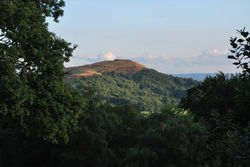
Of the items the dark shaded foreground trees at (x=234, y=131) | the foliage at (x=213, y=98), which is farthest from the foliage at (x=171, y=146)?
the dark shaded foreground trees at (x=234, y=131)

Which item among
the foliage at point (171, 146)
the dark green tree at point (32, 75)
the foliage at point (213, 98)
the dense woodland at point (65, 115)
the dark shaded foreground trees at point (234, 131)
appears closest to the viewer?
the dark shaded foreground trees at point (234, 131)

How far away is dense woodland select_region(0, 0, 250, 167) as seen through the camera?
292 inches

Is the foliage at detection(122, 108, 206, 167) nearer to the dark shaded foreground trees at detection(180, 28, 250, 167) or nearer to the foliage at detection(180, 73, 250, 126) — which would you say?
the foliage at detection(180, 73, 250, 126)

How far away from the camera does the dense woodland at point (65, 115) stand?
7418 mm

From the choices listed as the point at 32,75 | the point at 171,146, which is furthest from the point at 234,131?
the point at 171,146

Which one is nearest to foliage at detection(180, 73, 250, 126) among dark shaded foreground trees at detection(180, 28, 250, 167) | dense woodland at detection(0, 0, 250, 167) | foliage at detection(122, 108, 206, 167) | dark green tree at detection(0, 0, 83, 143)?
dense woodland at detection(0, 0, 250, 167)

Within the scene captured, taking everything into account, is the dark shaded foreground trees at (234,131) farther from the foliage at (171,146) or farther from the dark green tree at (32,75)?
the foliage at (171,146)

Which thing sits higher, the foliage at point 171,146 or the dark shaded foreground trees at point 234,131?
the dark shaded foreground trees at point 234,131

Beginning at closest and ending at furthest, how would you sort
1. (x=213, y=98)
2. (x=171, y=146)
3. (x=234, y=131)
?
(x=234, y=131), (x=171, y=146), (x=213, y=98)

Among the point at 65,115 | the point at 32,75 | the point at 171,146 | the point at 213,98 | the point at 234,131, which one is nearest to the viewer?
the point at 234,131

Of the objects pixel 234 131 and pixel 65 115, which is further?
pixel 65 115

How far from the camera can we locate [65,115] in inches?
792

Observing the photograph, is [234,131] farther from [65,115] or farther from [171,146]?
[171,146]

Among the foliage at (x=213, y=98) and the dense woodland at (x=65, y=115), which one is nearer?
the dense woodland at (x=65, y=115)
